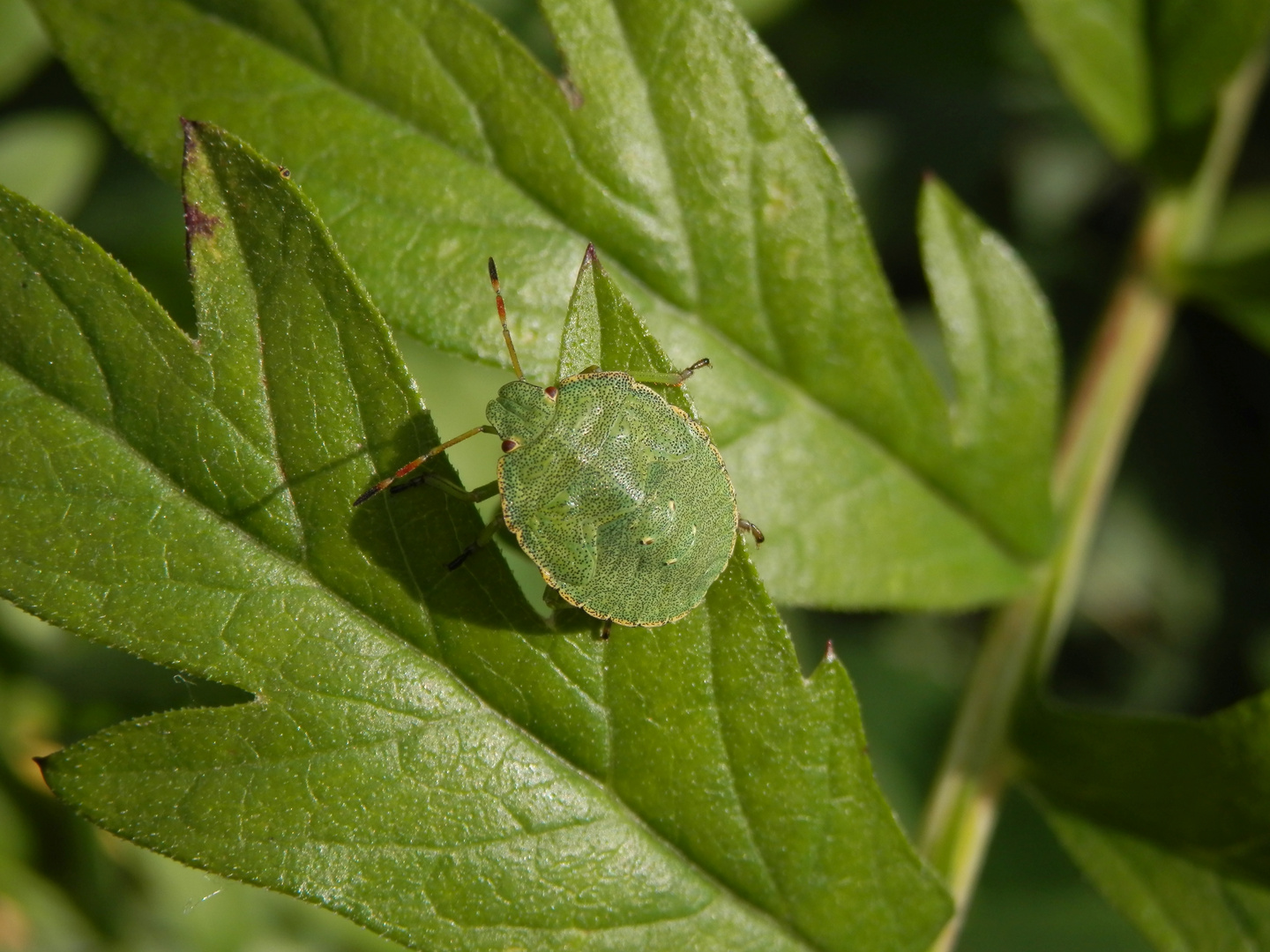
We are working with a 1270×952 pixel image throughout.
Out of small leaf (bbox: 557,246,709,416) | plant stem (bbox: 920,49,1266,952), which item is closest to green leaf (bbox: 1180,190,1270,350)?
plant stem (bbox: 920,49,1266,952)

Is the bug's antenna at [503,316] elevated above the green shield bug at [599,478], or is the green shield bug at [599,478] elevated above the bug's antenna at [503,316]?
the bug's antenna at [503,316]

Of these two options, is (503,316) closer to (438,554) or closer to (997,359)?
(438,554)

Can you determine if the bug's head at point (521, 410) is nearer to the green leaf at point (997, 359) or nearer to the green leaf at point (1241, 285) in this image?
the green leaf at point (997, 359)

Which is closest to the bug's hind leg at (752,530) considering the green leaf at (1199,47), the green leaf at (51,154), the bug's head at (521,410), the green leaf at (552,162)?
the green leaf at (552,162)

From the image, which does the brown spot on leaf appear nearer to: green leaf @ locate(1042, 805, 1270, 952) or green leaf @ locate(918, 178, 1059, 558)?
green leaf @ locate(918, 178, 1059, 558)

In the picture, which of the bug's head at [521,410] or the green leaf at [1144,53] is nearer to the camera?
the bug's head at [521,410]

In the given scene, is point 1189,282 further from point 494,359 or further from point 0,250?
point 0,250
